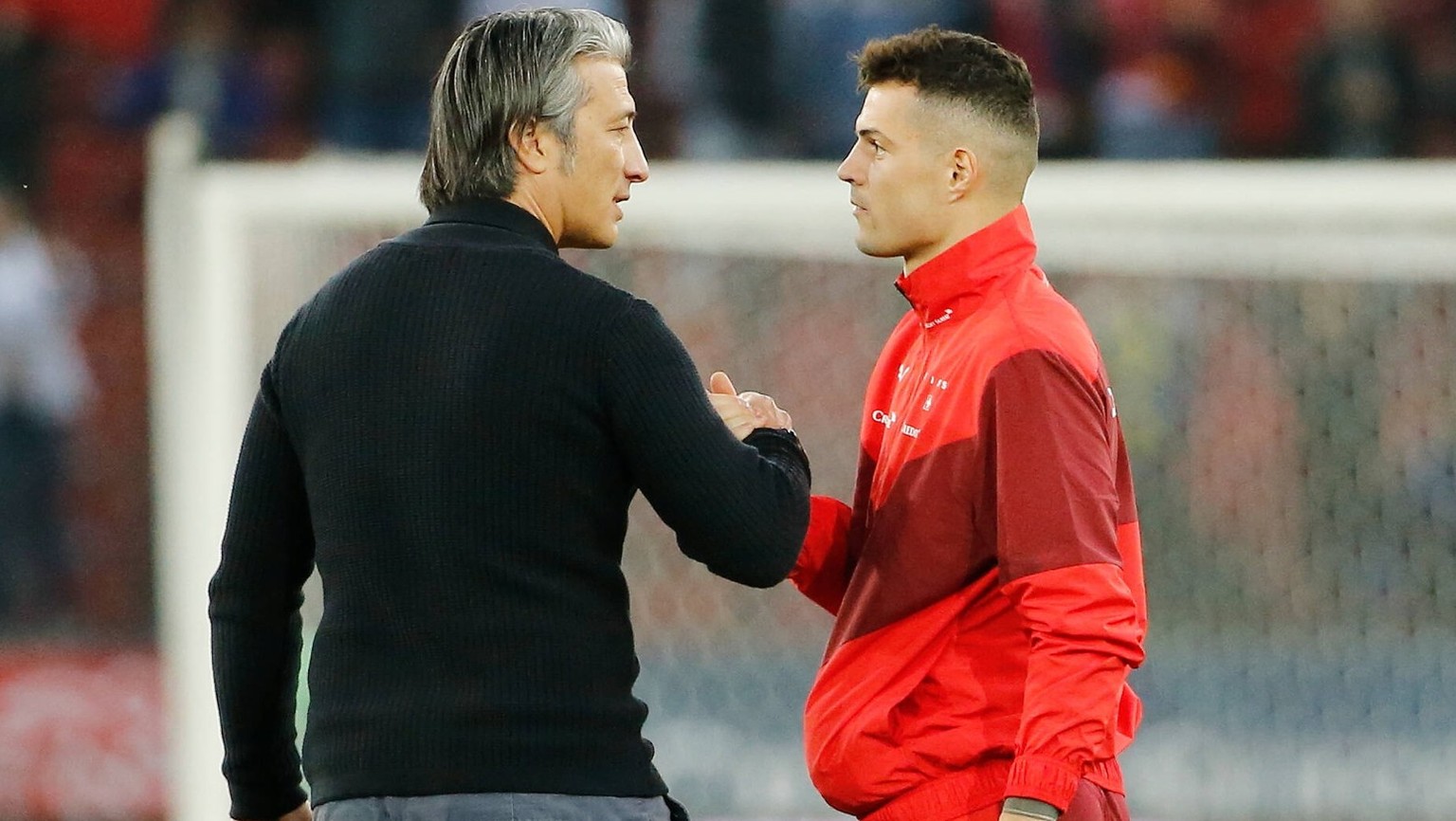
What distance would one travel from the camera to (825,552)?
97.0 inches

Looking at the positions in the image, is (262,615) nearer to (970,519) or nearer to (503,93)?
(503,93)

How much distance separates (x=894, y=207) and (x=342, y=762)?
2.99 feet

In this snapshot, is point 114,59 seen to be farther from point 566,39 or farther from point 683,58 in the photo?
point 566,39

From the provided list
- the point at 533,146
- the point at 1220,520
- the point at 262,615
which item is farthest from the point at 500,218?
the point at 1220,520

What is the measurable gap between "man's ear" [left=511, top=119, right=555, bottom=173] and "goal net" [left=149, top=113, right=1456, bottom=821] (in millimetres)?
2244

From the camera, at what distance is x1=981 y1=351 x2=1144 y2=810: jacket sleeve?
6.91ft

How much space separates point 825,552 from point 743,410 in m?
0.34

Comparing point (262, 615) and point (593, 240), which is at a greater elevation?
point (593, 240)

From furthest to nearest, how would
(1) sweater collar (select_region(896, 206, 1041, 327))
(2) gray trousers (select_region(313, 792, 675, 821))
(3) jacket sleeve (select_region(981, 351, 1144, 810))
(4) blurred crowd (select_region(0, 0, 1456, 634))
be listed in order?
(4) blurred crowd (select_region(0, 0, 1456, 634)), (1) sweater collar (select_region(896, 206, 1041, 327)), (3) jacket sleeve (select_region(981, 351, 1144, 810)), (2) gray trousers (select_region(313, 792, 675, 821))

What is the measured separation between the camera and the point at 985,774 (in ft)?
7.33

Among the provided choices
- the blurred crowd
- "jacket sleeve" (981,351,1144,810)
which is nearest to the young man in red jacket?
"jacket sleeve" (981,351,1144,810)

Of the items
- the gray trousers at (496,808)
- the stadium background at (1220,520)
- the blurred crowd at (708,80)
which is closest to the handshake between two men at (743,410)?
the gray trousers at (496,808)

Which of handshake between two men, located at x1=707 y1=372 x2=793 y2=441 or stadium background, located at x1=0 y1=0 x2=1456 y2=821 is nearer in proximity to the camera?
handshake between two men, located at x1=707 y1=372 x2=793 y2=441

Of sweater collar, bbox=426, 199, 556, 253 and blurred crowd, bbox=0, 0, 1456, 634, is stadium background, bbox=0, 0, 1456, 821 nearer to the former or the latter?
sweater collar, bbox=426, 199, 556, 253
